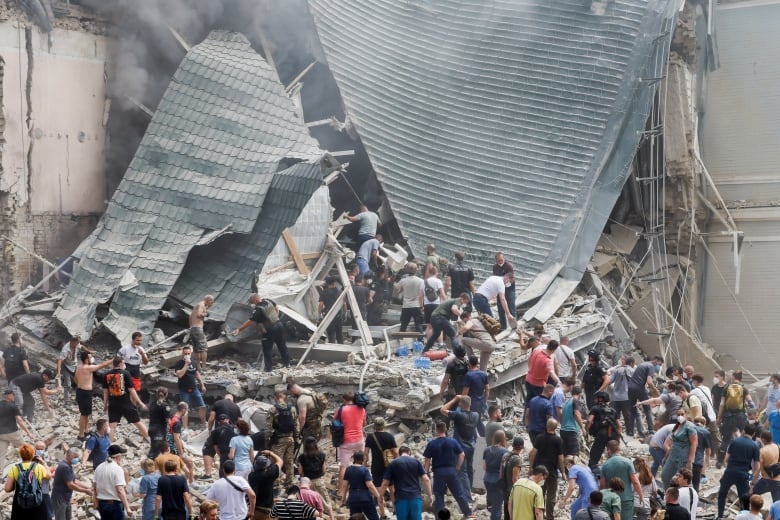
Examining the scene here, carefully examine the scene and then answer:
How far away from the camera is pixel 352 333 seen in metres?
18.4

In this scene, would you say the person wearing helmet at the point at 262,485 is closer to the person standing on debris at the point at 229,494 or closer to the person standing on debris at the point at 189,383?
the person standing on debris at the point at 229,494

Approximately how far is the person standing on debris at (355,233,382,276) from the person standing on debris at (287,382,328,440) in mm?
4872

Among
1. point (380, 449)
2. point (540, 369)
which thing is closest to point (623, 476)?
point (380, 449)

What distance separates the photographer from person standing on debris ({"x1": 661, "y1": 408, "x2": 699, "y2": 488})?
46.3ft

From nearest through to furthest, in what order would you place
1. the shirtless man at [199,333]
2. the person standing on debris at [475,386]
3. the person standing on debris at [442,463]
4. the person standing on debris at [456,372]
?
the person standing on debris at [442,463]
the person standing on debris at [475,386]
the person standing on debris at [456,372]
the shirtless man at [199,333]

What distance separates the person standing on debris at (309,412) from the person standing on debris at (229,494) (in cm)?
215

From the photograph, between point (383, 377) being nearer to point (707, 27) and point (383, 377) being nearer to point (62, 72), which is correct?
point (62, 72)

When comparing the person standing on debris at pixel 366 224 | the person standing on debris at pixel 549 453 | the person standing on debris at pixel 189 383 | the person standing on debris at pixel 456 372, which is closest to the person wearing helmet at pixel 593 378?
the person standing on debris at pixel 456 372

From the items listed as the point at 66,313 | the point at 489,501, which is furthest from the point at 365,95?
the point at 489,501

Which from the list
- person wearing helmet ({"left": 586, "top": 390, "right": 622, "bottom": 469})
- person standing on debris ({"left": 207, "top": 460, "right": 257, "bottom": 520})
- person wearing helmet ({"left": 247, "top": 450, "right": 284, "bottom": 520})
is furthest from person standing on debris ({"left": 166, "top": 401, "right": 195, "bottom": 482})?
person wearing helmet ({"left": 586, "top": 390, "right": 622, "bottom": 469})

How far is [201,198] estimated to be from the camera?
762 inches

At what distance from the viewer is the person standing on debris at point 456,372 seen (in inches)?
587

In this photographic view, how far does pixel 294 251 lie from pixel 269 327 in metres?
1.85

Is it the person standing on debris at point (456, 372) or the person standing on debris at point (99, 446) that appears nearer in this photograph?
the person standing on debris at point (99, 446)
